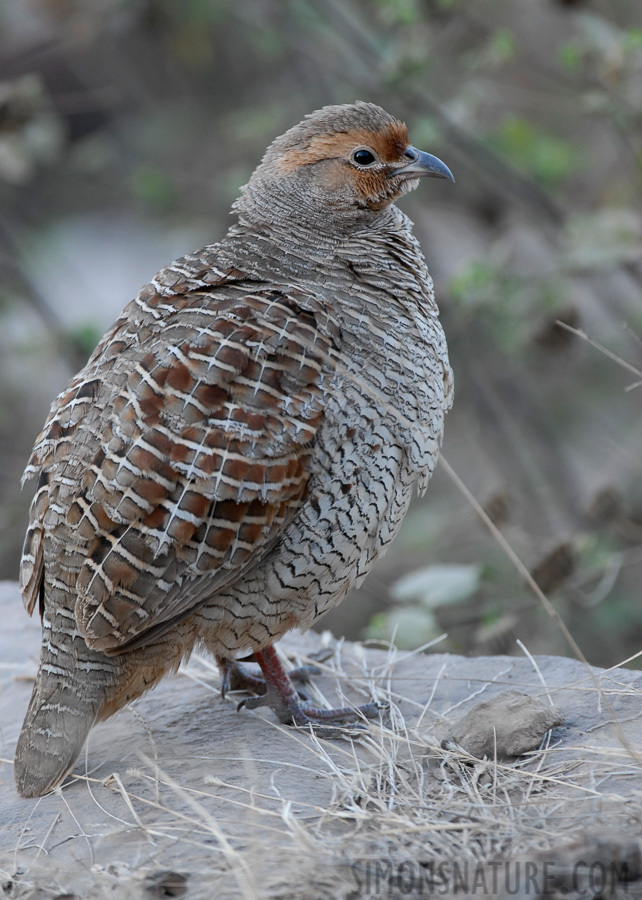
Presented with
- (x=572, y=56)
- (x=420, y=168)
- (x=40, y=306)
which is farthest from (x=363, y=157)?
(x=40, y=306)

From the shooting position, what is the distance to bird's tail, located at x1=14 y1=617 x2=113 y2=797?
3178 mm

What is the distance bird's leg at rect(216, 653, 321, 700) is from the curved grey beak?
199 centimetres

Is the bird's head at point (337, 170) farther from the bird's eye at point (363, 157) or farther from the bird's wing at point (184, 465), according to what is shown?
the bird's wing at point (184, 465)

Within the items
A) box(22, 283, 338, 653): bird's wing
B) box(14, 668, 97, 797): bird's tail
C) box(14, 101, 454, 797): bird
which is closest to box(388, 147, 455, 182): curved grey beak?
box(14, 101, 454, 797): bird

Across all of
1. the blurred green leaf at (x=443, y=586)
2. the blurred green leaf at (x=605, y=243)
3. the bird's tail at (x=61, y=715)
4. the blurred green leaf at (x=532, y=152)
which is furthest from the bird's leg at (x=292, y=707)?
the blurred green leaf at (x=532, y=152)

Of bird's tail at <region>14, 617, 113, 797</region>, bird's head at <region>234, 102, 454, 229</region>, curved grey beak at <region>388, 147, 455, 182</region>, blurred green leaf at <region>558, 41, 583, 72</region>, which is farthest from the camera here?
blurred green leaf at <region>558, 41, 583, 72</region>

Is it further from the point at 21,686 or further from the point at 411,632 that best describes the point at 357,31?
the point at 21,686

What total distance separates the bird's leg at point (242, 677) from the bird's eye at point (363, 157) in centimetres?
196

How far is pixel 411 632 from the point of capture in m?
4.41

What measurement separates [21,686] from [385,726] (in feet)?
5.41

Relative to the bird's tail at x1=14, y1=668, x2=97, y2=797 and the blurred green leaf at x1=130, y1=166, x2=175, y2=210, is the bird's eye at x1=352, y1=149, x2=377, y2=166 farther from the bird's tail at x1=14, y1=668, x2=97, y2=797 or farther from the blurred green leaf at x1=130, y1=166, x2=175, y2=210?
the blurred green leaf at x1=130, y1=166, x2=175, y2=210

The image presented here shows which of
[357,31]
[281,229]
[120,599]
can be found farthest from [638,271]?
[120,599]

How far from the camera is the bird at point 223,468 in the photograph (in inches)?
120

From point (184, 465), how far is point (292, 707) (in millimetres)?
1089
